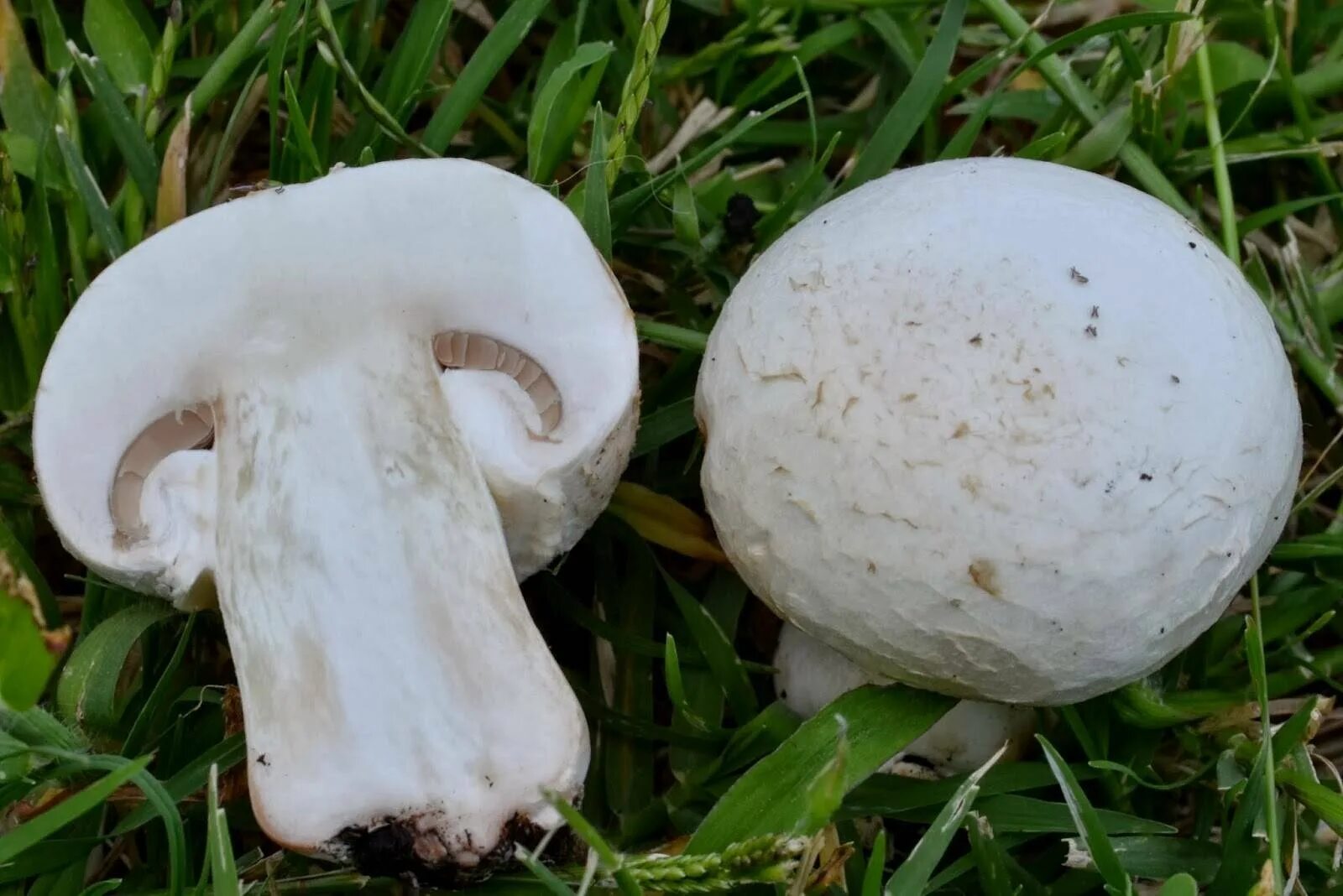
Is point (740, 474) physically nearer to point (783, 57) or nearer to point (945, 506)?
point (945, 506)

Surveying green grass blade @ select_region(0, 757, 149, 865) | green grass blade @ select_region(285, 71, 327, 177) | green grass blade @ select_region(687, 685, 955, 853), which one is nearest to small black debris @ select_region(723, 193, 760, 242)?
green grass blade @ select_region(285, 71, 327, 177)

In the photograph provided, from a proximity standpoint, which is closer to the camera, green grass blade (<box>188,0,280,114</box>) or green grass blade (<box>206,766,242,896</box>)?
green grass blade (<box>206,766,242,896</box>)

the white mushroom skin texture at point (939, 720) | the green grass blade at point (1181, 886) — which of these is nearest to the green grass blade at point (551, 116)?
the white mushroom skin texture at point (939, 720)

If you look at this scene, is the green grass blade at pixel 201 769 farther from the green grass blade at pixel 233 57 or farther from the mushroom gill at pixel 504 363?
the green grass blade at pixel 233 57

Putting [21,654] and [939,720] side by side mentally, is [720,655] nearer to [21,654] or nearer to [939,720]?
[939,720]

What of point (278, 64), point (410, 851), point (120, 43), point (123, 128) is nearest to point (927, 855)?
point (410, 851)

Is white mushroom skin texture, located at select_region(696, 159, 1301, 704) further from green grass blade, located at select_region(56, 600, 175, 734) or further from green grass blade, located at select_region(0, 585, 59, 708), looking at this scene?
green grass blade, located at select_region(56, 600, 175, 734)
